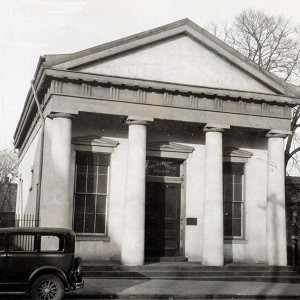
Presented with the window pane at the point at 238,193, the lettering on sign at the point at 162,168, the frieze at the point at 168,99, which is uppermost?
the frieze at the point at 168,99

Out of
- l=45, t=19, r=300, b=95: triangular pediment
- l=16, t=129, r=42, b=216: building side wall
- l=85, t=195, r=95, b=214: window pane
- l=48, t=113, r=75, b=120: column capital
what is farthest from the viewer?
l=16, t=129, r=42, b=216: building side wall

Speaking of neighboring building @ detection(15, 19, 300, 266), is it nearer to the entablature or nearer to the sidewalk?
the entablature

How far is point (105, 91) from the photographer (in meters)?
15.1

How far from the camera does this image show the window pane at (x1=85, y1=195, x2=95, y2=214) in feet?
52.0

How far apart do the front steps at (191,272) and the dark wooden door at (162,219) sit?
1.00 meters

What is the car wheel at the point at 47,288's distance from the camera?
1010 centimetres

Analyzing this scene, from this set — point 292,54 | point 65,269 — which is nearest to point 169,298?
point 65,269

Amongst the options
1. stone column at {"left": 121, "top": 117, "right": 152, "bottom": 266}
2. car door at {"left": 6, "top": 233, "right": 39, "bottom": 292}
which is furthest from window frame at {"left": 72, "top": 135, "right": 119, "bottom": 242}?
car door at {"left": 6, "top": 233, "right": 39, "bottom": 292}

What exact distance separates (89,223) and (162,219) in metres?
2.70

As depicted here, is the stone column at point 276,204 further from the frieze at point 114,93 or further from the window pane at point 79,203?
the window pane at point 79,203

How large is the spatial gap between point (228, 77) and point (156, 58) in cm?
273

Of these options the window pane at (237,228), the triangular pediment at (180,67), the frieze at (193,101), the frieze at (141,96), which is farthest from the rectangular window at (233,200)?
the frieze at (141,96)

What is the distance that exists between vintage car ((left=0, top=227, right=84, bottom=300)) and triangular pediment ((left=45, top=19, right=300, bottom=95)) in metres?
6.36

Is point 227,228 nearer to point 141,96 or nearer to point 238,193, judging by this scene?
point 238,193
